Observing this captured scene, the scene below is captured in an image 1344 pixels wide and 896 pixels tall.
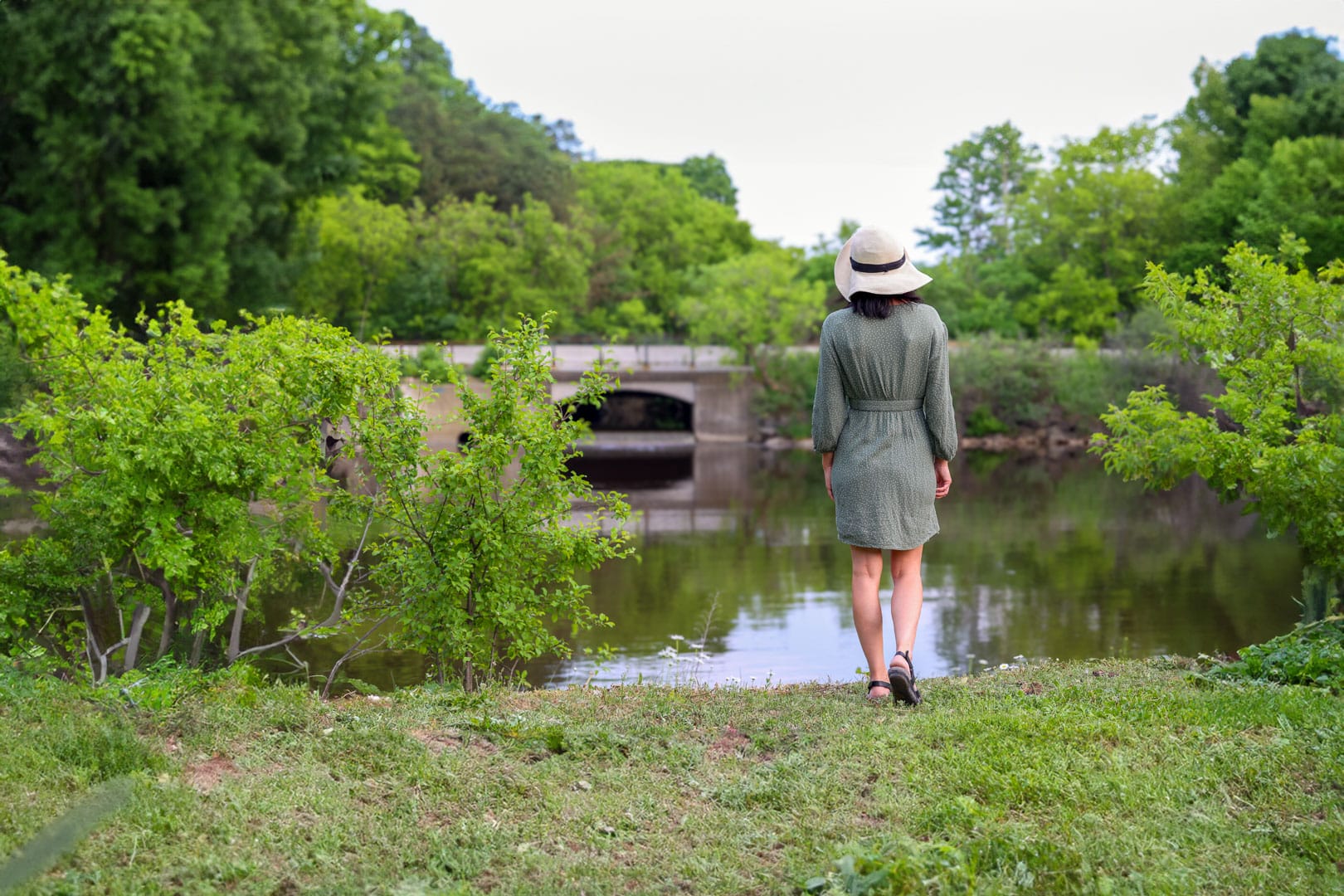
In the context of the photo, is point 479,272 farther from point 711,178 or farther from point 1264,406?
point 1264,406

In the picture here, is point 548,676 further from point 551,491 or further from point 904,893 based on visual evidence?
point 904,893

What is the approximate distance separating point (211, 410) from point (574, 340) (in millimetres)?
40246

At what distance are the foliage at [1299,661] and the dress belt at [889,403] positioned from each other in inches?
77.0

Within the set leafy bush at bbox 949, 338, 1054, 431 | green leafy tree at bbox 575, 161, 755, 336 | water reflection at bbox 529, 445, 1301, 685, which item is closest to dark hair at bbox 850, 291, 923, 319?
water reflection at bbox 529, 445, 1301, 685

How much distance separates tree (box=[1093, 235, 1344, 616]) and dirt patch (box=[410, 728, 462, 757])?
502cm

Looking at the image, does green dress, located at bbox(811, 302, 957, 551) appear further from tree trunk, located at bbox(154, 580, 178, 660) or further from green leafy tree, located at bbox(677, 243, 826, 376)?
green leafy tree, located at bbox(677, 243, 826, 376)

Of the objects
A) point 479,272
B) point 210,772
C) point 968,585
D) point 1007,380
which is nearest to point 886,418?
point 210,772

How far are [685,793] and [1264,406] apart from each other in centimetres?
531

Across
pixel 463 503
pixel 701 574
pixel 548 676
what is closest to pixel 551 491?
pixel 463 503

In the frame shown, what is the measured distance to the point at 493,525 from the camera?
6469mm

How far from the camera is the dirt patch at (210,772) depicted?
3828 mm

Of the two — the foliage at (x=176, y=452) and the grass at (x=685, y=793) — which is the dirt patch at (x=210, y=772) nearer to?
the grass at (x=685, y=793)

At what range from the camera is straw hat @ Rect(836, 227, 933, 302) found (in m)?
5.23

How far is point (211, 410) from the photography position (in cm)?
629
